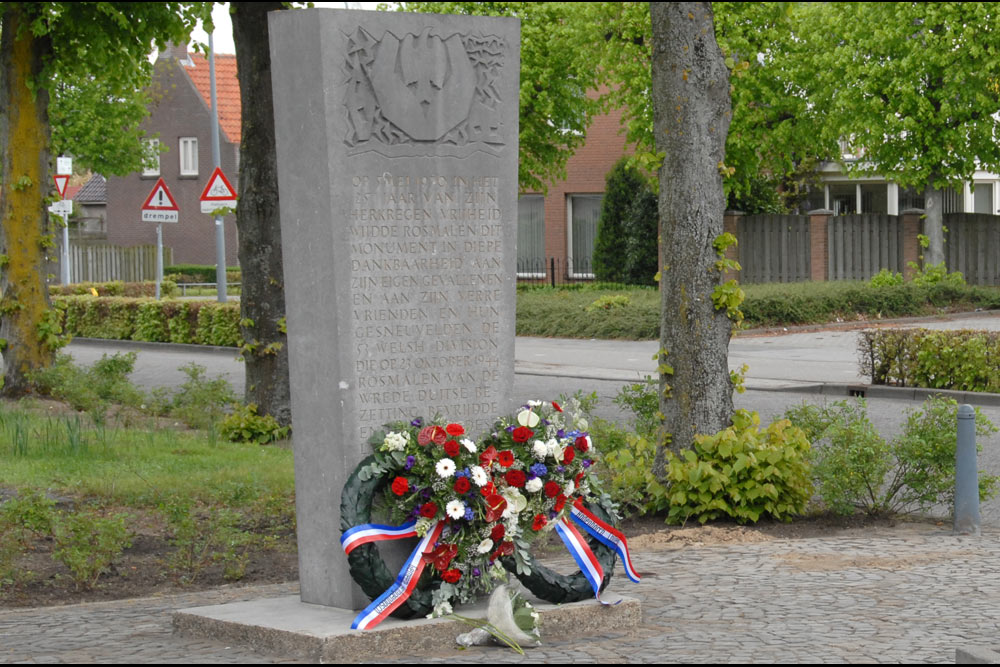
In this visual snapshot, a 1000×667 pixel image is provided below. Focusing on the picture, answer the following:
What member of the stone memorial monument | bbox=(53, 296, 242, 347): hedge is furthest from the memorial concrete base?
bbox=(53, 296, 242, 347): hedge

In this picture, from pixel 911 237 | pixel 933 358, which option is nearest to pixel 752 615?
pixel 933 358

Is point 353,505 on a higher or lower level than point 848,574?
higher

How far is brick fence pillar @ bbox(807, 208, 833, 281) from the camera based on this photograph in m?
36.4

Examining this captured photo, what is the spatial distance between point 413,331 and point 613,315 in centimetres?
2099

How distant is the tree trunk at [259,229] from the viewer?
12.9m

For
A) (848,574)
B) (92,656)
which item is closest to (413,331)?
(92,656)

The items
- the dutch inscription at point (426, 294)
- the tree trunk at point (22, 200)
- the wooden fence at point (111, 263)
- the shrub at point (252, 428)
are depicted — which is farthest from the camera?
the wooden fence at point (111, 263)

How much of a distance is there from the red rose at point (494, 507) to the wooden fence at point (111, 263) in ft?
149

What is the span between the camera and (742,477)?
8.97 meters

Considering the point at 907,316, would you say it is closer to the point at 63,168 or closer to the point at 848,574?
the point at 63,168

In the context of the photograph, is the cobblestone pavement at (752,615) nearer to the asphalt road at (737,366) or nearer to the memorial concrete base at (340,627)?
the memorial concrete base at (340,627)

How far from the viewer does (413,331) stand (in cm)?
634

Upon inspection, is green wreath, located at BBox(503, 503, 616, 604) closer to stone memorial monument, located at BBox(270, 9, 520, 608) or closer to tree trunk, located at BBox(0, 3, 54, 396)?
stone memorial monument, located at BBox(270, 9, 520, 608)

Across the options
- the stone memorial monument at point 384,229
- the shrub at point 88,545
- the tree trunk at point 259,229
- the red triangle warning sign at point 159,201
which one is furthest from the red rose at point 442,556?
the red triangle warning sign at point 159,201
